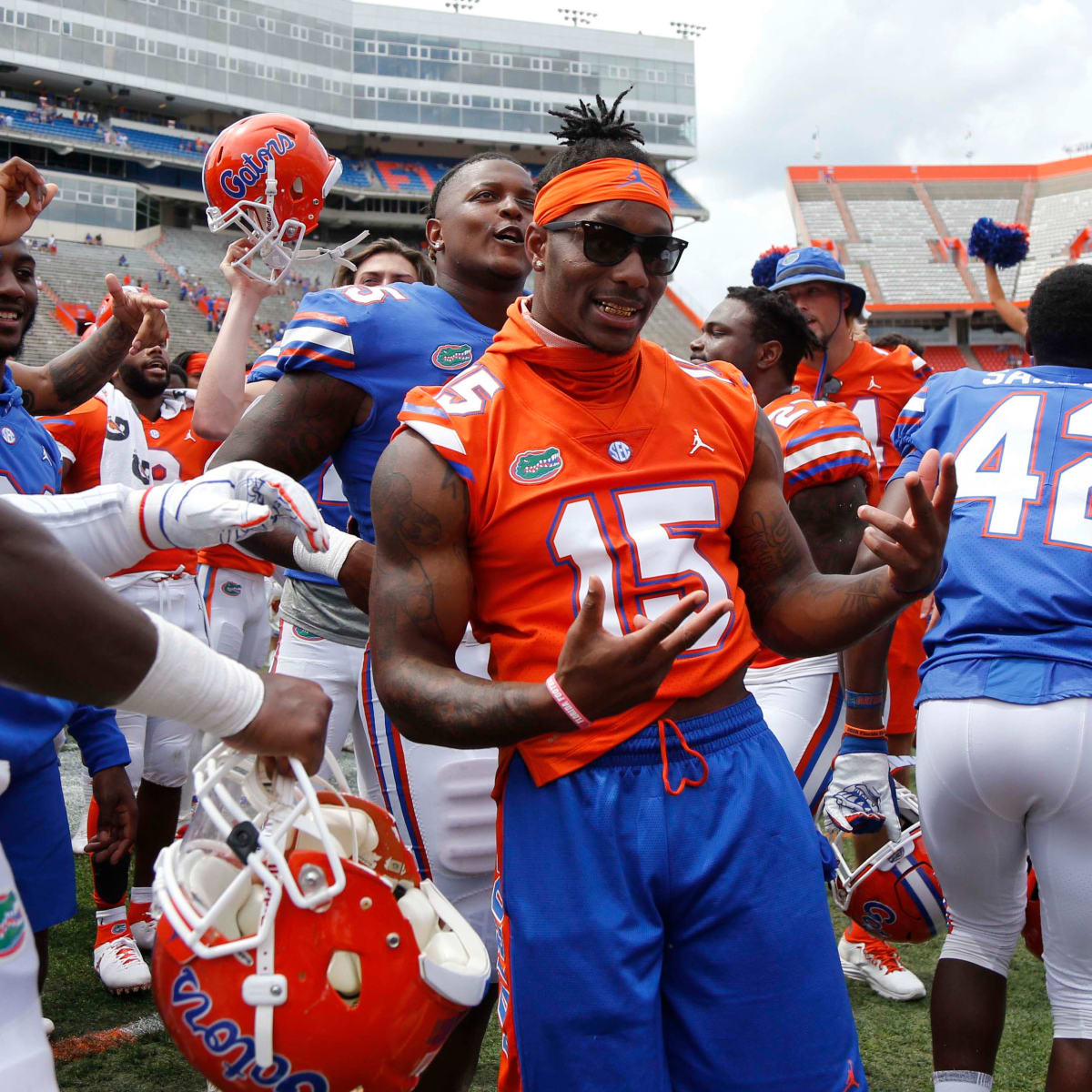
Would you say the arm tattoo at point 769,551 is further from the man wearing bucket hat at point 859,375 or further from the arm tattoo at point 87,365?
the man wearing bucket hat at point 859,375

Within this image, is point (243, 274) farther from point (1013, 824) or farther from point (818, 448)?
point (1013, 824)

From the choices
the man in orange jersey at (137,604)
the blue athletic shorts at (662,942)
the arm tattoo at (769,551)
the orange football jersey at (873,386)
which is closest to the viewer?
the blue athletic shorts at (662,942)

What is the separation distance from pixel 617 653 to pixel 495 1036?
2.64 meters

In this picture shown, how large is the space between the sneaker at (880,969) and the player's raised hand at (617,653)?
272cm

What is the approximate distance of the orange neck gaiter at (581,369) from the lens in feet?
7.22

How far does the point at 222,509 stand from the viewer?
1.79 m

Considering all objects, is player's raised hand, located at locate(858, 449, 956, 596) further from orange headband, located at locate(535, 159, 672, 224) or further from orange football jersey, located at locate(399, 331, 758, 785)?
orange headband, located at locate(535, 159, 672, 224)

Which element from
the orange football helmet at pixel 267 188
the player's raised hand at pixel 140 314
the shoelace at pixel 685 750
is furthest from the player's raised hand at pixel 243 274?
the shoelace at pixel 685 750

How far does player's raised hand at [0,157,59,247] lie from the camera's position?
247cm

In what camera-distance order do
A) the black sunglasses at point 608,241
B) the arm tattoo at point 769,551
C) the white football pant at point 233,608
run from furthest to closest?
the white football pant at point 233,608, the arm tattoo at point 769,551, the black sunglasses at point 608,241

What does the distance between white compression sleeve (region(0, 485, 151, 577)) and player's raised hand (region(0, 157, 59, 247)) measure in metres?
0.91

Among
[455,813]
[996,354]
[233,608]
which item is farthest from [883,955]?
[996,354]

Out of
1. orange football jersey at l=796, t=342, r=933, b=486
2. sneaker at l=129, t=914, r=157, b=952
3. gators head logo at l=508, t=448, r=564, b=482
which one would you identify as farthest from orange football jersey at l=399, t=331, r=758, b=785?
orange football jersey at l=796, t=342, r=933, b=486

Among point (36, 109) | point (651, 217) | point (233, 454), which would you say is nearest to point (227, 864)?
point (233, 454)
